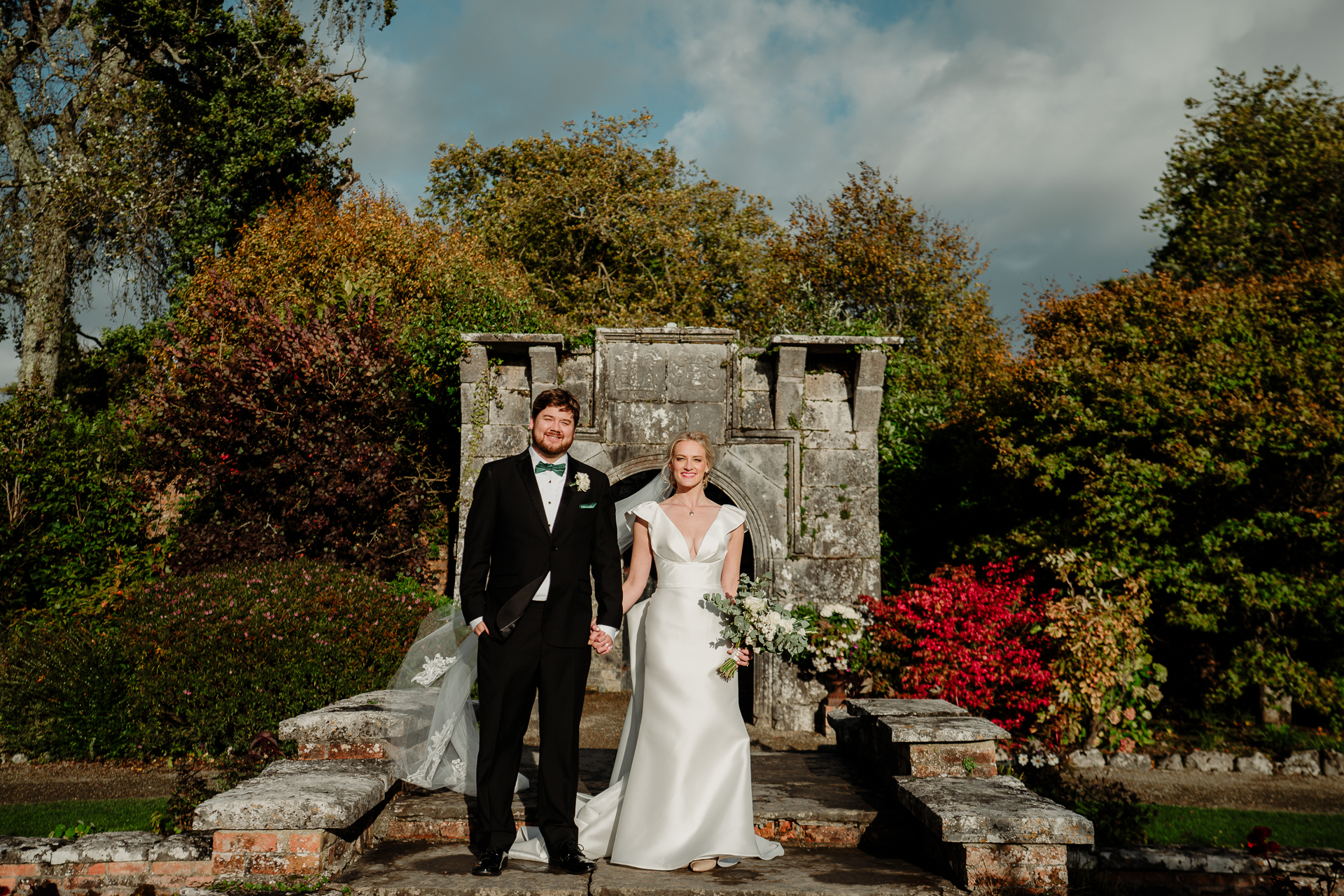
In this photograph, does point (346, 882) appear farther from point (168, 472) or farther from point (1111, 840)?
point (168, 472)

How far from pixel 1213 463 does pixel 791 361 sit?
4178 millimetres

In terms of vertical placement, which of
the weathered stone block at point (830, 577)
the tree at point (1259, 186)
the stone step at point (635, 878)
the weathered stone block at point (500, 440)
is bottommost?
the stone step at point (635, 878)

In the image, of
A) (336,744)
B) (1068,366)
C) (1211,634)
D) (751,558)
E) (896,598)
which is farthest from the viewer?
(751,558)

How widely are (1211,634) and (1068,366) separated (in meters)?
3.58

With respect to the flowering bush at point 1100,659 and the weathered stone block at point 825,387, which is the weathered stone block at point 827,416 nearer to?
the weathered stone block at point 825,387

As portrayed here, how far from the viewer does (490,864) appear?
349 cm

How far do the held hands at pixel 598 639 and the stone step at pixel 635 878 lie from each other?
3.11 ft

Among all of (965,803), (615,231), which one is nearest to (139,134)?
(615,231)

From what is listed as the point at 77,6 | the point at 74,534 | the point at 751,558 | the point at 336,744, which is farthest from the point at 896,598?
the point at 77,6

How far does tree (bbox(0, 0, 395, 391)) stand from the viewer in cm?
1517

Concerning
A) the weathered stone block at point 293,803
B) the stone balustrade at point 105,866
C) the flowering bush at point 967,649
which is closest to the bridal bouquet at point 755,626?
the weathered stone block at point 293,803

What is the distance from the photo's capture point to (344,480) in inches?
362

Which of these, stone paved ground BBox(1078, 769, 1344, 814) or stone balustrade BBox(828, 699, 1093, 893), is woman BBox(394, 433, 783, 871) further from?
stone paved ground BBox(1078, 769, 1344, 814)

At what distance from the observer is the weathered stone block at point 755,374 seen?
28.3ft
